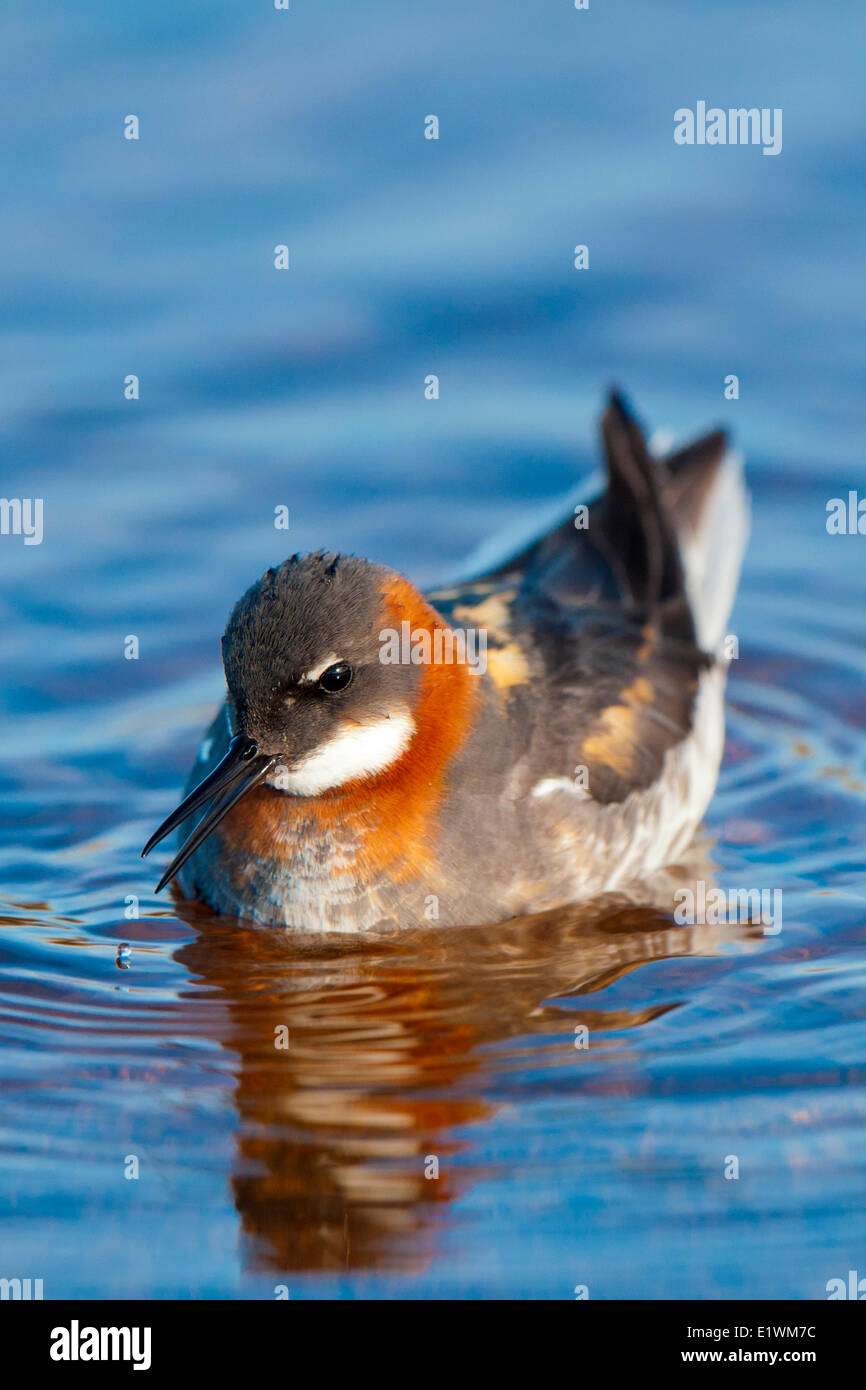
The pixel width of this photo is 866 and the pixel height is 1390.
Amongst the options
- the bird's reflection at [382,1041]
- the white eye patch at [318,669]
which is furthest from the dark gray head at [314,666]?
the bird's reflection at [382,1041]

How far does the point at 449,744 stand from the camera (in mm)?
8289

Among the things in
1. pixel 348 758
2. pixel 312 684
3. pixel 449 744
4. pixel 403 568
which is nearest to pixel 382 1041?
pixel 348 758

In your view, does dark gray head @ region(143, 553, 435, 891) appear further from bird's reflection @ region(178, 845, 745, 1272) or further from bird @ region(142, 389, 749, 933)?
bird's reflection @ region(178, 845, 745, 1272)

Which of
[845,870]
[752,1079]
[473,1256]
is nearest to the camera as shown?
[473,1256]

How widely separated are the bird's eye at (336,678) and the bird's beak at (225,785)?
0.38m

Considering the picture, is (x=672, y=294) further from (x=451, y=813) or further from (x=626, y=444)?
(x=451, y=813)

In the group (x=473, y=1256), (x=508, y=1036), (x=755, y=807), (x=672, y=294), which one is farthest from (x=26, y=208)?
(x=473, y=1256)

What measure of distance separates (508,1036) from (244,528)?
4760mm

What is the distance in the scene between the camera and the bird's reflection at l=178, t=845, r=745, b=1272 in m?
6.85

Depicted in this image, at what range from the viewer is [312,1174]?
7.02m

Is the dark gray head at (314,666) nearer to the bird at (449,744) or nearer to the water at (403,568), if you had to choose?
the bird at (449,744)

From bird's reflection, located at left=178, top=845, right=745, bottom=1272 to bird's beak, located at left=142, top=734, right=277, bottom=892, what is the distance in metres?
0.73

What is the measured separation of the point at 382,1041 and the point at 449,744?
1.31 meters

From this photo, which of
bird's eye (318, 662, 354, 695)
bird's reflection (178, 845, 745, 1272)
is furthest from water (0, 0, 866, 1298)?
bird's eye (318, 662, 354, 695)
